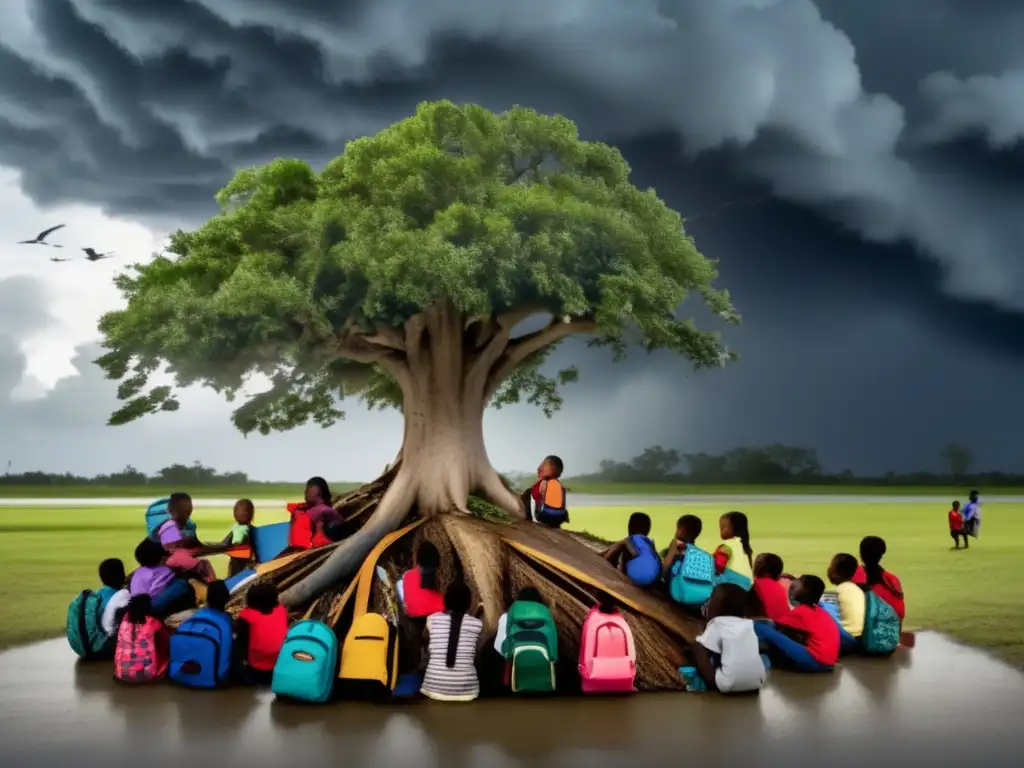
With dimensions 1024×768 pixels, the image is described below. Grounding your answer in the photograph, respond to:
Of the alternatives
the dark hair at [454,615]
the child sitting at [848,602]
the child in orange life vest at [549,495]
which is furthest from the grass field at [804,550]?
the dark hair at [454,615]

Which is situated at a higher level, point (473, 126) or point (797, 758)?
point (473, 126)

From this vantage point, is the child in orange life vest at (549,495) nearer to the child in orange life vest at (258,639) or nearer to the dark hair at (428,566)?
the dark hair at (428,566)

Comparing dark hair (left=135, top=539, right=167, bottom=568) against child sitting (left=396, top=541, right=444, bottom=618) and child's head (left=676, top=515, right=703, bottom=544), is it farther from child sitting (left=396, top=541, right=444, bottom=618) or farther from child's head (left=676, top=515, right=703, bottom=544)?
child's head (left=676, top=515, right=703, bottom=544)

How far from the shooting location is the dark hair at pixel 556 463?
1295cm

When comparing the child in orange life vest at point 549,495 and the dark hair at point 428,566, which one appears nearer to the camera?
the dark hair at point 428,566

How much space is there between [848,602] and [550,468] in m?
4.10

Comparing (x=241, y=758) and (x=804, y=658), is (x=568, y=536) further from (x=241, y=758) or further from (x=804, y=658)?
(x=241, y=758)

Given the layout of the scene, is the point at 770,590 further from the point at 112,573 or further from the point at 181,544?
the point at 112,573

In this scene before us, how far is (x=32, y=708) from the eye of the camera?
30.2 ft

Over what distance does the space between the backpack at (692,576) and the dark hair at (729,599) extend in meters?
1.99

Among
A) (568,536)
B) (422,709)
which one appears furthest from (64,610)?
(422,709)

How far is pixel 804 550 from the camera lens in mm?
26609

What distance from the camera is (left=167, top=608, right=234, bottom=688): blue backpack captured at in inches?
383

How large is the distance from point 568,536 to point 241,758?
730 cm
